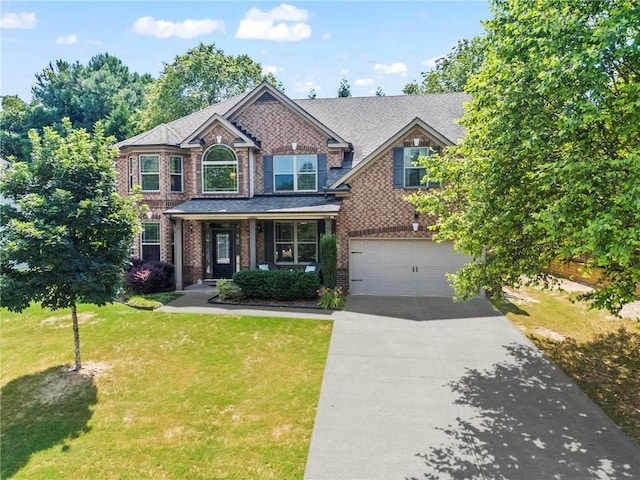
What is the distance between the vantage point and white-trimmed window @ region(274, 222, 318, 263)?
1714 centimetres

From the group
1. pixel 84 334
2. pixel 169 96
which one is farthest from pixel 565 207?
pixel 169 96

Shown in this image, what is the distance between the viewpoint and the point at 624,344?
10305 mm

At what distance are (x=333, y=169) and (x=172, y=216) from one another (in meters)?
7.02

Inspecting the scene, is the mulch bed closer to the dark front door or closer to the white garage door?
the white garage door

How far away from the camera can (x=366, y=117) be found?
20.1 m

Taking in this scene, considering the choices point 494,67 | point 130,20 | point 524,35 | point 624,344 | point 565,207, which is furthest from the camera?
point 130,20

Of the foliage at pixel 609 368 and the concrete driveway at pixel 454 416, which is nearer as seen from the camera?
the concrete driveway at pixel 454 416

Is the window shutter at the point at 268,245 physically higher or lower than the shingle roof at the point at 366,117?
lower

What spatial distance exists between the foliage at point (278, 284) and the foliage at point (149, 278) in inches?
148

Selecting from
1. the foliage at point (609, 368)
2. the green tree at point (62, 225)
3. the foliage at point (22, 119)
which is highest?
the foliage at point (22, 119)

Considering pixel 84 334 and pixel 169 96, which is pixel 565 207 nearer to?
pixel 84 334

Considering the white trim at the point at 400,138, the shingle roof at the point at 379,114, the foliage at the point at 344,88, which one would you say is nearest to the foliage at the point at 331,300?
the white trim at the point at 400,138

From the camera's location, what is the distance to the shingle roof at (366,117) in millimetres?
18094

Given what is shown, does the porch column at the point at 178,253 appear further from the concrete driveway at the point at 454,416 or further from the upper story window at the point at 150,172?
the concrete driveway at the point at 454,416
